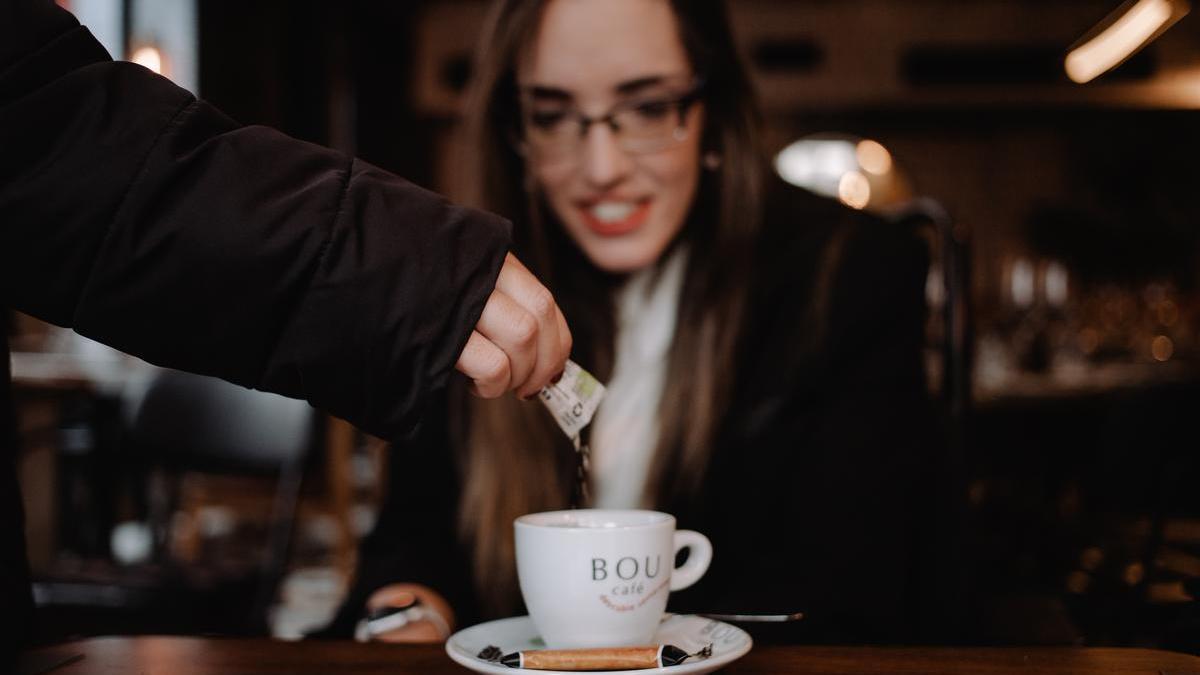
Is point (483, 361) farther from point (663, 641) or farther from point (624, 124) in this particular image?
point (624, 124)

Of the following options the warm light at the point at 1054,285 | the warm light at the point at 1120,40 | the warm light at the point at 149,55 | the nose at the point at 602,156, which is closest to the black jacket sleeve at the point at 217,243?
the nose at the point at 602,156

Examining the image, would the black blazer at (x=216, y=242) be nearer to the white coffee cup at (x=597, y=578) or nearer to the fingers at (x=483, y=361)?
the fingers at (x=483, y=361)

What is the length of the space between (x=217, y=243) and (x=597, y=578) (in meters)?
0.29

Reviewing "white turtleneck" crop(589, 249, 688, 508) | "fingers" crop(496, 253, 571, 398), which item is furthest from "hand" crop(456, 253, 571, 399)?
"white turtleneck" crop(589, 249, 688, 508)

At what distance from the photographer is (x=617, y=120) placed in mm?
1099

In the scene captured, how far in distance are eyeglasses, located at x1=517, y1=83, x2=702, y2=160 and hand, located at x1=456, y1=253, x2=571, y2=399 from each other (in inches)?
19.9

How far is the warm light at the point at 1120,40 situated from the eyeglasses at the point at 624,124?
1.09m

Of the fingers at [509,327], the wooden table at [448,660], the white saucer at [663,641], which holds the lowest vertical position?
the wooden table at [448,660]

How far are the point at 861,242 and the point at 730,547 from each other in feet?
1.23

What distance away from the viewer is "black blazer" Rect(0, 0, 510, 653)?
56 cm

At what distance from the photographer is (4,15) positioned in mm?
564

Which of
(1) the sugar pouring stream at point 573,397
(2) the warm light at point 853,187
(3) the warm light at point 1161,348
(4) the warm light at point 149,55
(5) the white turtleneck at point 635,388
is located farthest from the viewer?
(2) the warm light at point 853,187

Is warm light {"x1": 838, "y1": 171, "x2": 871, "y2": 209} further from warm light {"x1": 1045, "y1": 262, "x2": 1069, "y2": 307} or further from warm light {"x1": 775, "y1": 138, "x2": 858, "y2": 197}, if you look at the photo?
warm light {"x1": 1045, "y1": 262, "x2": 1069, "y2": 307}

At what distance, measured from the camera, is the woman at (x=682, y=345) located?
3.61 ft
